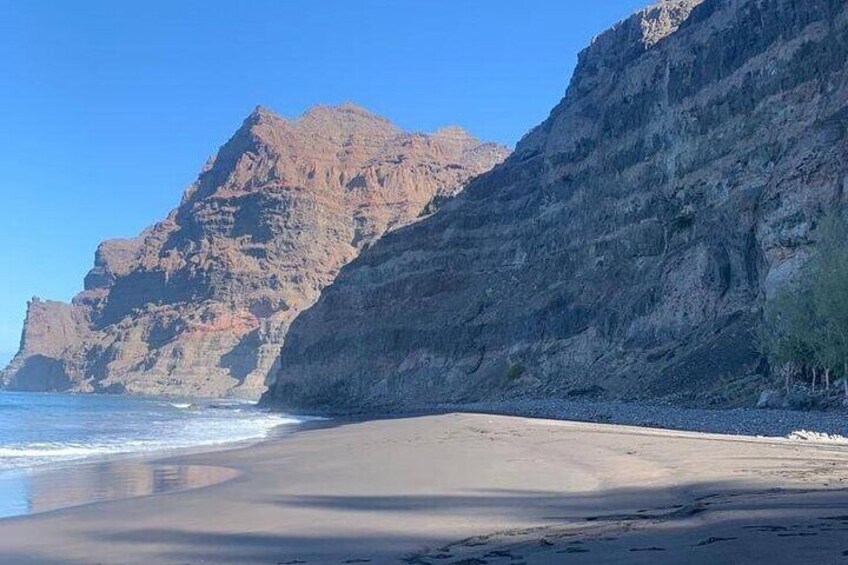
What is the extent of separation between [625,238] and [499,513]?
57848 millimetres

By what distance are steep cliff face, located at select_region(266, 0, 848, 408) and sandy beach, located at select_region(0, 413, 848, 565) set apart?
28386 mm

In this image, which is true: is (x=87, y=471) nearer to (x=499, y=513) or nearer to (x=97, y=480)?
(x=97, y=480)

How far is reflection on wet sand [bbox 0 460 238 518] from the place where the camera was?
13922 millimetres

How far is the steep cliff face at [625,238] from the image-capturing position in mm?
46094

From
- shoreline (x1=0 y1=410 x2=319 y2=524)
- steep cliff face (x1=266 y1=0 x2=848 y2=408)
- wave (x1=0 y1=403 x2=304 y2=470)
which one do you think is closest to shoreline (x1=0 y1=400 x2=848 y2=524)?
shoreline (x1=0 y1=410 x2=319 y2=524)

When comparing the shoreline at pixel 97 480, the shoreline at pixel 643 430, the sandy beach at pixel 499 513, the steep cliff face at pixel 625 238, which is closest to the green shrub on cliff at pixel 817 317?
the shoreline at pixel 643 430

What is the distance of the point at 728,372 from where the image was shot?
40.4 metres

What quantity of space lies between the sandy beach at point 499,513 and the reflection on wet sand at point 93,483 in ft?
3.03

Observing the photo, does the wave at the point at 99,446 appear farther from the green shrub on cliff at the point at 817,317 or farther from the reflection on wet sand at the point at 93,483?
the green shrub on cliff at the point at 817,317

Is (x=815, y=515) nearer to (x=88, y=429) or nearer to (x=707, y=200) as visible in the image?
(x=88, y=429)

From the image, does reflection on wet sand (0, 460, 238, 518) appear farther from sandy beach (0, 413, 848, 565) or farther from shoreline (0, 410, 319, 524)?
sandy beach (0, 413, 848, 565)

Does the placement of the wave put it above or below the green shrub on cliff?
below

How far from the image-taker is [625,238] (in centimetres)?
6494

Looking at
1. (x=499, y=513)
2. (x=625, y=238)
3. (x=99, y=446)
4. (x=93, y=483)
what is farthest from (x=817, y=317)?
(x=625, y=238)
